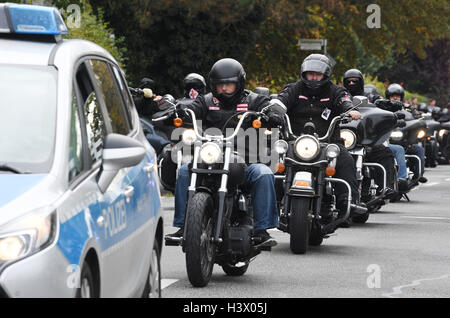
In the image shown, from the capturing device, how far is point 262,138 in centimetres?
1003

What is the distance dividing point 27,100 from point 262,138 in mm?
4479

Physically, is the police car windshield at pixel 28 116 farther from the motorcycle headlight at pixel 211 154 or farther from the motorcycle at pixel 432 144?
the motorcycle at pixel 432 144

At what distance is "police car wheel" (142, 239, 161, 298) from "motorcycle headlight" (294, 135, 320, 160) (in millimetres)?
4781

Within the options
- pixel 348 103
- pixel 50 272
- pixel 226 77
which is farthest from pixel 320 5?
pixel 50 272

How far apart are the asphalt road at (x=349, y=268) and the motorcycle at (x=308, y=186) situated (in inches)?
8.5

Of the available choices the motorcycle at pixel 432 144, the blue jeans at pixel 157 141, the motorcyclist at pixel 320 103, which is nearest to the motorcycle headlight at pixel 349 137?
the motorcyclist at pixel 320 103

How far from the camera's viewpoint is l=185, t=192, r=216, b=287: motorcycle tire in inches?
352

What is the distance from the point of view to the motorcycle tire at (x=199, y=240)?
893 cm

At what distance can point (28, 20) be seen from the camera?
19.7 feet

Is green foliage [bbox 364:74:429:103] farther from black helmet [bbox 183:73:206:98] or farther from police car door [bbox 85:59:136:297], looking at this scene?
police car door [bbox 85:59:136:297]

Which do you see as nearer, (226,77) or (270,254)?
(226,77)

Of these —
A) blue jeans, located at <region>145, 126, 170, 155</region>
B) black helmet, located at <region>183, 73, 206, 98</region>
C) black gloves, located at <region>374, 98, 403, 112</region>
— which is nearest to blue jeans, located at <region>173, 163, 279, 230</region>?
black helmet, located at <region>183, 73, 206, 98</region>

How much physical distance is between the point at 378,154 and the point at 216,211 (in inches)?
306

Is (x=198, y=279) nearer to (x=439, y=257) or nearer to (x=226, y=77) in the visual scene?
(x=226, y=77)
